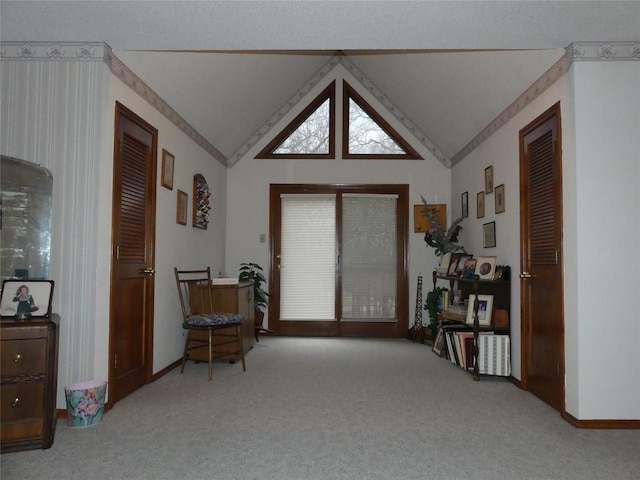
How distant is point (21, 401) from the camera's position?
8.44ft

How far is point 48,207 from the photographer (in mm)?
3139

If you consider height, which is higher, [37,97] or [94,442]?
[37,97]

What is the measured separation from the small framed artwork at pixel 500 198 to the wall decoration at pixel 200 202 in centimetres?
302

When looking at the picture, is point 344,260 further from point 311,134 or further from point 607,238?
point 607,238

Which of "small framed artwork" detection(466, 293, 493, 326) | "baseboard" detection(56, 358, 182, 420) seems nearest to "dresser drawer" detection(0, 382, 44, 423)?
"baseboard" detection(56, 358, 182, 420)

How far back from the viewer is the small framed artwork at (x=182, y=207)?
15.4ft

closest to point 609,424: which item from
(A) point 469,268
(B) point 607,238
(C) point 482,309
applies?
(B) point 607,238

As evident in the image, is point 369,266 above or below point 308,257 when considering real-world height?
below

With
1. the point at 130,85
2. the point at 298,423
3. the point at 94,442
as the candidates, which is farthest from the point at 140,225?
the point at 298,423

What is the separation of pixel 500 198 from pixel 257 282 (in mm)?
3218

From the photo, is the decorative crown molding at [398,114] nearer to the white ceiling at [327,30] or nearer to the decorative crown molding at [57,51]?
the white ceiling at [327,30]

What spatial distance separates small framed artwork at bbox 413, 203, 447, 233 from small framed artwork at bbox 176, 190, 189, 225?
123 inches

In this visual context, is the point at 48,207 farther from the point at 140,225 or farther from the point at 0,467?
the point at 0,467

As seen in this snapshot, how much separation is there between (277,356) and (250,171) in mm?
2695
